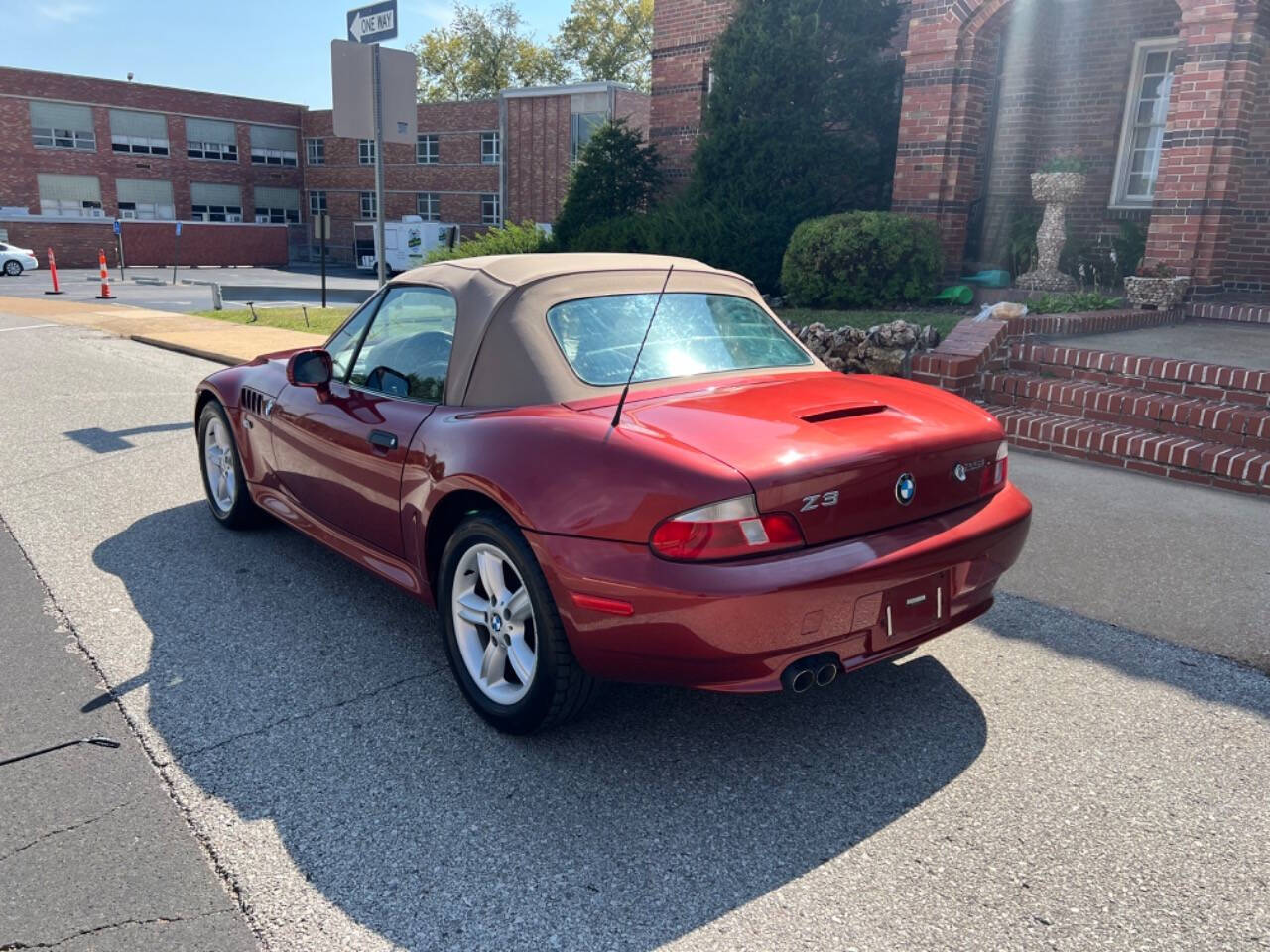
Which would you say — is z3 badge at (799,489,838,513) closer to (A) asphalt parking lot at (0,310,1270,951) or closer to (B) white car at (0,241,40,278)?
(A) asphalt parking lot at (0,310,1270,951)

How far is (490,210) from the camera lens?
50.2m

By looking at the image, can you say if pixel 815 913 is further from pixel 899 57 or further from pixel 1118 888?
pixel 899 57

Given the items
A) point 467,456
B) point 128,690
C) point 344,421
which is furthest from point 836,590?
point 128,690

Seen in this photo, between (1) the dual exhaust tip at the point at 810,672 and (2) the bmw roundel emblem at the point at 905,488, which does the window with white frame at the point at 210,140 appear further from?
(1) the dual exhaust tip at the point at 810,672

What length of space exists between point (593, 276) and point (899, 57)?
12.2 metres

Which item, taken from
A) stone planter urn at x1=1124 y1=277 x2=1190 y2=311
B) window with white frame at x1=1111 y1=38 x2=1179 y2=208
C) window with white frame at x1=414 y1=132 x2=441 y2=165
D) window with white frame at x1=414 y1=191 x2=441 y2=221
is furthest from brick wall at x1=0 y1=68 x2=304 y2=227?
stone planter urn at x1=1124 y1=277 x2=1190 y2=311

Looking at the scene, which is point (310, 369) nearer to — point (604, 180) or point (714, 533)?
point (714, 533)

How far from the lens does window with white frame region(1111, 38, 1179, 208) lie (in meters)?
12.3

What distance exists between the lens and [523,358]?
11.5ft

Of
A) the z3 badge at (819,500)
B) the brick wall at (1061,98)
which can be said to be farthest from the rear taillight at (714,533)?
the brick wall at (1061,98)

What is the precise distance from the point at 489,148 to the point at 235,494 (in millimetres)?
46995

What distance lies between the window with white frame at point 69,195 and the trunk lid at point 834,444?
2249 inches

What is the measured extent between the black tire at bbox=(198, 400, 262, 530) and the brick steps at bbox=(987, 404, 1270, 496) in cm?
541

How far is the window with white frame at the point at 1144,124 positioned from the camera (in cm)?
1234
